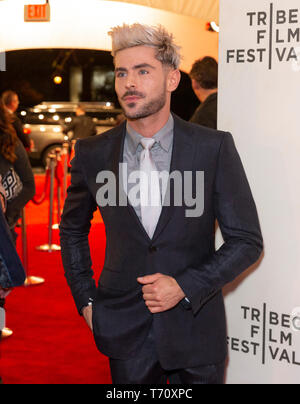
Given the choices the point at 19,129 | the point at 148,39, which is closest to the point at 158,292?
the point at 148,39

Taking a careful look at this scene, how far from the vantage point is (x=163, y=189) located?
6.91 ft

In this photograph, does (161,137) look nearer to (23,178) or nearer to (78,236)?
(78,236)

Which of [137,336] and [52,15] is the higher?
[52,15]

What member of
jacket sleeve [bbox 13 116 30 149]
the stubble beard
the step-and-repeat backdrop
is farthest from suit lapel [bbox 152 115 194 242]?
jacket sleeve [bbox 13 116 30 149]

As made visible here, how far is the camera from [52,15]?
791 centimetres

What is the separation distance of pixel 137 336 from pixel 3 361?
2334mm

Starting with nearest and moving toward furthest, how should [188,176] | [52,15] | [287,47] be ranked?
[188,176] → [287,47] → [52,15]

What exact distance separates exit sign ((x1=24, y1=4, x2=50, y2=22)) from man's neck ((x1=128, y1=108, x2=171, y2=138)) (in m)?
4.72

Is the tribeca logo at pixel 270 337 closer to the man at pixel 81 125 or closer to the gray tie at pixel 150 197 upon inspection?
the gray tie at pixel 150 197

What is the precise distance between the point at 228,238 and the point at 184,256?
15cm

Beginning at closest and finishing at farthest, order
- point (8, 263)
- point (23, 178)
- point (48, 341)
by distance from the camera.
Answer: point (8, 263) → point (23, 178) → point (48, 341)
